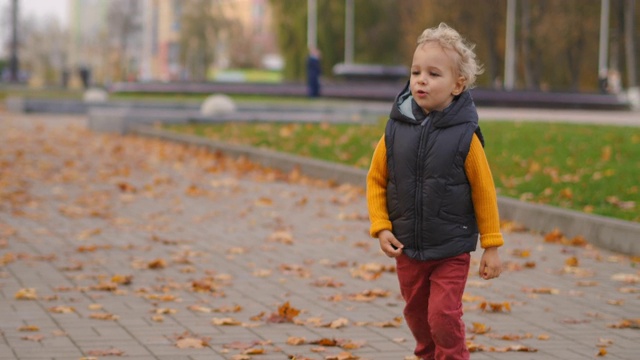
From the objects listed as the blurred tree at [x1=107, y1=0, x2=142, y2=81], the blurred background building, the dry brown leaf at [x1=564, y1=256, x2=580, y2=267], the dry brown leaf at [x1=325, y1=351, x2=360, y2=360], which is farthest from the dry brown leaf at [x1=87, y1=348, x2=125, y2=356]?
the blurred tree at [x1=107, y1=0, x2=142, y2=81]

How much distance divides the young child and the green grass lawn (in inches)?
241

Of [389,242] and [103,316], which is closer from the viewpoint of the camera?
[389,242]

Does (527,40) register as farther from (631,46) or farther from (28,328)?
(28,328)

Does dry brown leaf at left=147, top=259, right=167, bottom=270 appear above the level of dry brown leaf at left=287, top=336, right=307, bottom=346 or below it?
below

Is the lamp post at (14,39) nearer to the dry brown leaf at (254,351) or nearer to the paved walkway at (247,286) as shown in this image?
the paved walkway at (247,286)

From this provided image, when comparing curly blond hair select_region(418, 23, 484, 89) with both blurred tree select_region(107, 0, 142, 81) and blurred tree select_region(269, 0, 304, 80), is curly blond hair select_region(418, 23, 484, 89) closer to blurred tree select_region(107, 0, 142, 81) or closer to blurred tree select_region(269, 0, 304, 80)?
blurred tree select_region(269, 0, 304, 80)

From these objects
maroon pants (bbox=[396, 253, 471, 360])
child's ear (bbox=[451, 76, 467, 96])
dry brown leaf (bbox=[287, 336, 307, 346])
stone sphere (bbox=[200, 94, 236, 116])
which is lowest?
stone sphere (bbox=[200, 94, 236, 116])

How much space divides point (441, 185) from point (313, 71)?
36617 mm

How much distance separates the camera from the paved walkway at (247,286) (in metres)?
6.34

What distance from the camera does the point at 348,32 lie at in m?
70.2

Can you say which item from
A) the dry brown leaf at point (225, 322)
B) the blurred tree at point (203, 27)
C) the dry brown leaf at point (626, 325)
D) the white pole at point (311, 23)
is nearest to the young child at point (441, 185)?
the dry brown leaf at point (225, 322)

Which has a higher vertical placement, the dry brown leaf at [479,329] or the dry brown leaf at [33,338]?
the dry brown leaf at [33,338]

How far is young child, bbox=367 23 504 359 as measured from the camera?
4.78 m

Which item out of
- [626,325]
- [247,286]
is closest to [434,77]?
[626,325]
